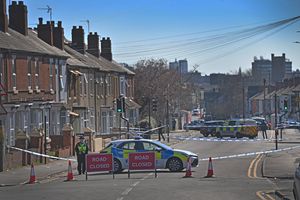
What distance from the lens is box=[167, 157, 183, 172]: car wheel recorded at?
27.3 meters

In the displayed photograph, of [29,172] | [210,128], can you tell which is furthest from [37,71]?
[210,128]

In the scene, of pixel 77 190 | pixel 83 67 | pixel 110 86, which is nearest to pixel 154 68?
pixel 110 86

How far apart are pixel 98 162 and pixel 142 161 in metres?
1.70

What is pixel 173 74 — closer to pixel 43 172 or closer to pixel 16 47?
pixel 16 47

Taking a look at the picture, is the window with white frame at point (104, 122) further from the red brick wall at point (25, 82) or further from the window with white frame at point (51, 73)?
the window with white frame at point (51, 73)

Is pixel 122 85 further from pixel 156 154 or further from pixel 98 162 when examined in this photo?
pixel 98 162

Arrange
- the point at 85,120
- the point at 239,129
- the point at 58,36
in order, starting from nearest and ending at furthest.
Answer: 1. the point at 58,36
2. the point at 85,120
3. the point at 239,129

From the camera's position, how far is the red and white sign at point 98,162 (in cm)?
2466

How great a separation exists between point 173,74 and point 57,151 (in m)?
55.2

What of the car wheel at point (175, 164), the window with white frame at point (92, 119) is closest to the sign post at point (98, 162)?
the car wheel at point (175, 164)

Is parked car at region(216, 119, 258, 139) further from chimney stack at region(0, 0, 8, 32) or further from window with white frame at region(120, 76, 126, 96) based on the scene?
chimney stack at region(0, 0, 8, 32)

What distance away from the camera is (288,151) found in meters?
43.6

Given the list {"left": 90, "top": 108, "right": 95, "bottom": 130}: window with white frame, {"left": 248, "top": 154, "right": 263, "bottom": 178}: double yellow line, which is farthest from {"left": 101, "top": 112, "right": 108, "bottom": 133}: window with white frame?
{"left": 248, "top": 154, "right": 263, "bottom": 178}: double yellow line

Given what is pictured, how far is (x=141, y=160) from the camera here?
2480cm
